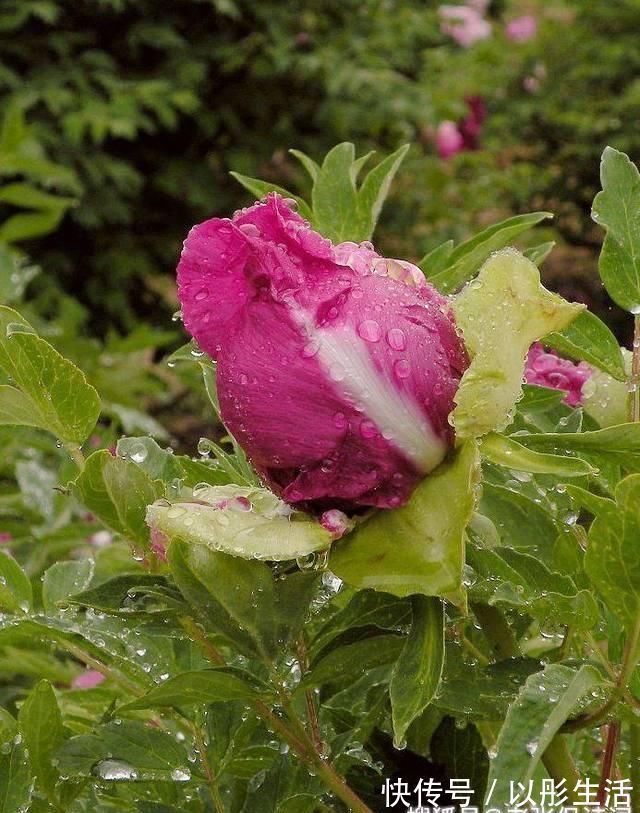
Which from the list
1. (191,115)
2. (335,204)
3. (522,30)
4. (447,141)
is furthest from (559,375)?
(522,30)

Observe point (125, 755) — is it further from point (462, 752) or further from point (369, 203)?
point (369, 203)

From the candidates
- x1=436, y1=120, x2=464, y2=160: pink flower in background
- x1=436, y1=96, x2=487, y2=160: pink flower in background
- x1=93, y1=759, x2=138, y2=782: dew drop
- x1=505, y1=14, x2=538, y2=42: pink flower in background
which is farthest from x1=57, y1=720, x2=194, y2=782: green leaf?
x1=505, y1=14, x2=538, y2=42: pink flower in background

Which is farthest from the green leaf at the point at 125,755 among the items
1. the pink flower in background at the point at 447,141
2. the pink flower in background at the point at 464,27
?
the pink flower in background at the point at 464,27

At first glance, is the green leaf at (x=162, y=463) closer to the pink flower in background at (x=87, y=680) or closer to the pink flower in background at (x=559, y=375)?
the pink flower in background at (x=559, y=375)

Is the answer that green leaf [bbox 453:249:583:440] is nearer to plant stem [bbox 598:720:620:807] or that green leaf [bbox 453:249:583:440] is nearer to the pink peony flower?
the pink peony flower

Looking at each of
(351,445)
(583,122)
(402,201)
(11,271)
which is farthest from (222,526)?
(583,122)

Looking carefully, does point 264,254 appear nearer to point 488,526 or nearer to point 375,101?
point 488,526
